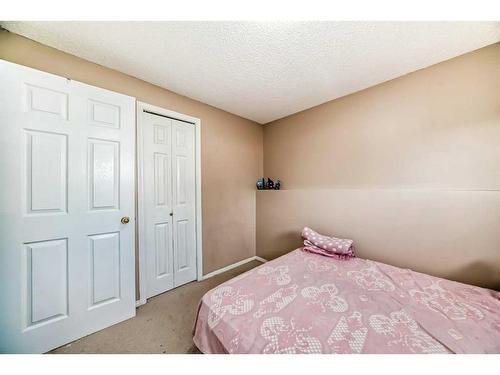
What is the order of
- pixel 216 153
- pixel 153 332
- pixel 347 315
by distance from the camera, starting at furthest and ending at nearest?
pixel 216 153 < pixel 153 332 < pixel 347 315

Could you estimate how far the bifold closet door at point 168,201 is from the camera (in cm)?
192

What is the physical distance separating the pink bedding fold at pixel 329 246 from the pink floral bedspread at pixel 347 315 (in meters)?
0.37

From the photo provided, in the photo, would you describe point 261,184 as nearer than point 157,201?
No

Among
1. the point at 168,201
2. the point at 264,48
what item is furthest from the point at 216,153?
the point at 264,48

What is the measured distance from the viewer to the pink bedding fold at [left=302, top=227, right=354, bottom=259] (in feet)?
6.08

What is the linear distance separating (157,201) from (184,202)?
0.32 metres

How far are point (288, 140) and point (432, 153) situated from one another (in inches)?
64.0

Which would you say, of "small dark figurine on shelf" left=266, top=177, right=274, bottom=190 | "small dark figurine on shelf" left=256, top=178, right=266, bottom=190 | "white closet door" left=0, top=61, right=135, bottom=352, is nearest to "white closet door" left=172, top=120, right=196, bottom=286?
"white closet door" left=0, top=61, right=135, bottom=352

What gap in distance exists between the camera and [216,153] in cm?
250

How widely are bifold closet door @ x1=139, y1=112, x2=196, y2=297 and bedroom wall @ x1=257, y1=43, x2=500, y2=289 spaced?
62.4 inches

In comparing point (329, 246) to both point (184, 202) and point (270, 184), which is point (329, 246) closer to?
point (270, 184)

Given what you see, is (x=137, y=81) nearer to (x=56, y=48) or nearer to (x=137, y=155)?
(x=56, y=48)

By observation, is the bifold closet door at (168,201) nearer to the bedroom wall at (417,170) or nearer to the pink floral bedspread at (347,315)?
the pink floral bedspread at (347,315)

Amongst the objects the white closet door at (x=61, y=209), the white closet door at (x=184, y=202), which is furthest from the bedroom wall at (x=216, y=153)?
the white closet door at (x=61, y=209)
